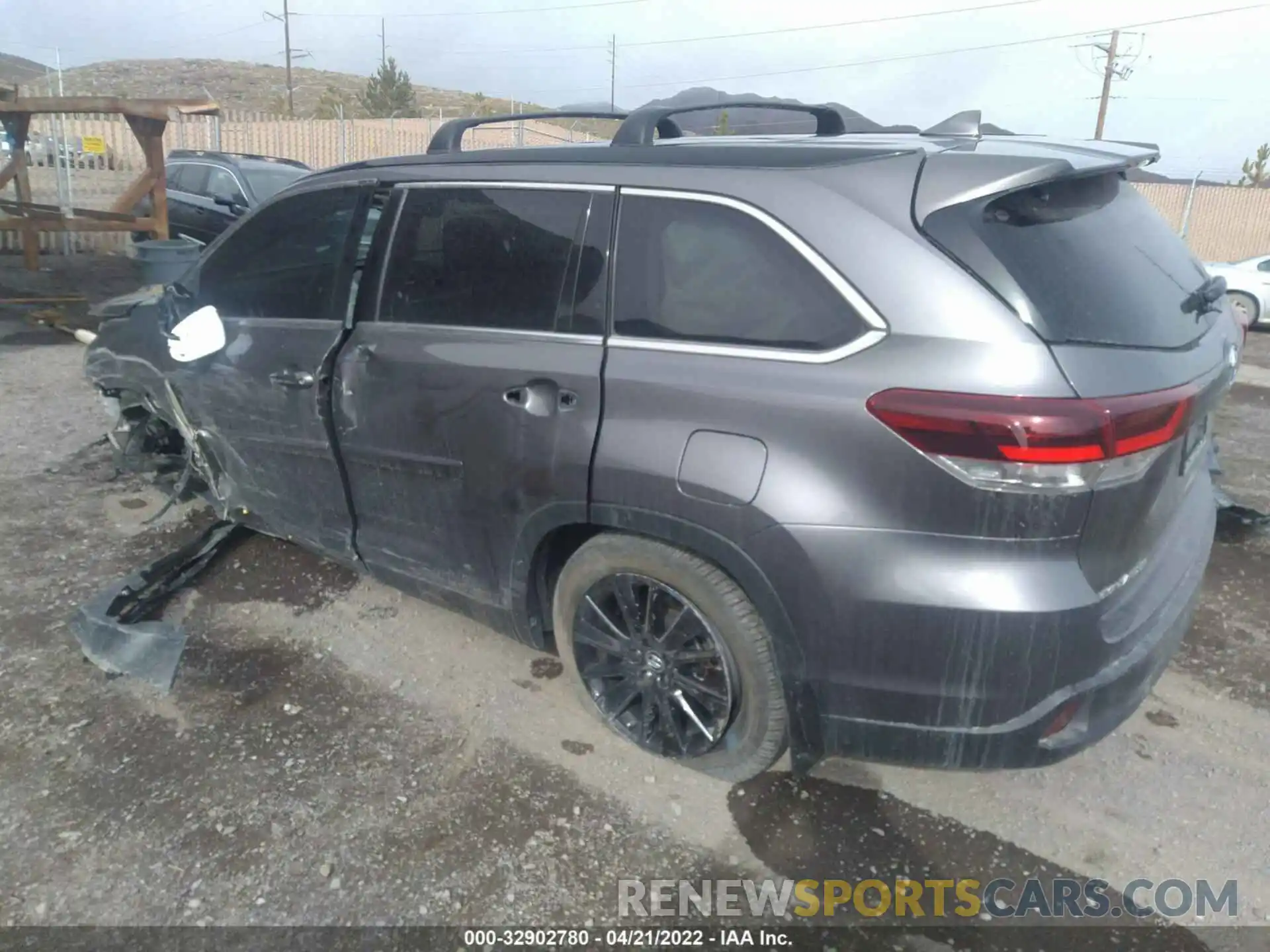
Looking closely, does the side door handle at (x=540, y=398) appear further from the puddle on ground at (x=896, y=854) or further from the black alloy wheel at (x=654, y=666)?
the puddle on ground at (x=896, y=854)

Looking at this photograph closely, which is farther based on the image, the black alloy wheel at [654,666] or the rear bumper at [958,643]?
the black alloy wheel at [654,666]

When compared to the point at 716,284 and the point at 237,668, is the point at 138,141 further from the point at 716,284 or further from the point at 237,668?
the point at 716,284

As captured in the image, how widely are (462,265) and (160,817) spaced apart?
1.95 meters

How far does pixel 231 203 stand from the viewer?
11.7m

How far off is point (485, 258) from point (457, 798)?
1.73m

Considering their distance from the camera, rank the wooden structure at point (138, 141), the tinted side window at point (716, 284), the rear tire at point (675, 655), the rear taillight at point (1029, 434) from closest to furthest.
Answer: the rear taillight at point (1029, 434), the tinted side window at point (716, 284), the rear tire at point (675, 655), the wooden structure at point (138, 141)

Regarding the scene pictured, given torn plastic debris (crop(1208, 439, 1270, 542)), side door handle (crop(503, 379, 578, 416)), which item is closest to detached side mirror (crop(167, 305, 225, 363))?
side door handle (crop(503, 379, 578, 416))

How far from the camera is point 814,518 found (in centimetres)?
236

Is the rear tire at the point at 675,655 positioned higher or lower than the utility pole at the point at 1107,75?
lower

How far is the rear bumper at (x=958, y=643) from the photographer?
2230 mm

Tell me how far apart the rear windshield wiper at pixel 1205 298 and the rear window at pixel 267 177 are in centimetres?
1091

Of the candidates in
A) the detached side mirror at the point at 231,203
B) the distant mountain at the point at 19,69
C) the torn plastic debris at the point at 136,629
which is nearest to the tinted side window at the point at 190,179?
the detached side mirror at the point at 231,203

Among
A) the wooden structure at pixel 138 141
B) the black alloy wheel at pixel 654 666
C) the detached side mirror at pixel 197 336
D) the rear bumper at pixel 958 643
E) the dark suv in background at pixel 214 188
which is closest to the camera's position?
the rear bumper at pixel 958 643

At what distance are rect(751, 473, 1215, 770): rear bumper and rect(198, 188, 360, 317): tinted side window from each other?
Answer: 2076 millimetres
